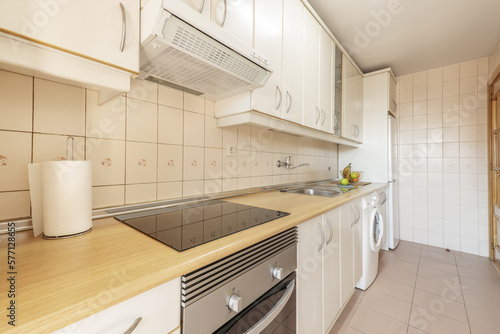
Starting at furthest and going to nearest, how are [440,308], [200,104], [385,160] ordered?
[385,160] → [440,308] → [200,104]

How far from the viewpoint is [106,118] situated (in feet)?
2.94

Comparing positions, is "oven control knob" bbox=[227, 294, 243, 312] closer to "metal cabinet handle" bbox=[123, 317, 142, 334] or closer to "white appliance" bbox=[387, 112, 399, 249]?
"metal cabinet handle" bbox=[123, 317, 142, 334]

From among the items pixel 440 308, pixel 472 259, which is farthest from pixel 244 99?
pixel 472 259

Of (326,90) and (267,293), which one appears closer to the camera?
(267,293)

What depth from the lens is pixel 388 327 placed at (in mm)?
1393

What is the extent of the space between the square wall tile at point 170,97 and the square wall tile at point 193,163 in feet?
0.76

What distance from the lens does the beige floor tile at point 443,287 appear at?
5.61 ft

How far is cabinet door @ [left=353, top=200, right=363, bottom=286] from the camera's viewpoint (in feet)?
5.18

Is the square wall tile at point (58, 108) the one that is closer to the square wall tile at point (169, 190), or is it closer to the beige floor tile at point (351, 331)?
the square wall tile at point (169, 190)

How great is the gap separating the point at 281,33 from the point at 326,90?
71 centimetres

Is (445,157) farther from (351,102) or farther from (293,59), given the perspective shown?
(293,59)

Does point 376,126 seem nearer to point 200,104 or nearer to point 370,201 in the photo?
point 370,201

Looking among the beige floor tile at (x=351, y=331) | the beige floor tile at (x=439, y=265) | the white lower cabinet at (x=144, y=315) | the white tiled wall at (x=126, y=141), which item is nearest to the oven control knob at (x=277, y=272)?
the white lower cabinet at (x=144, y=315)

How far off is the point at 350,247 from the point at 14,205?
5.73 ft
